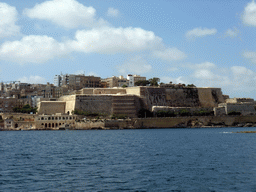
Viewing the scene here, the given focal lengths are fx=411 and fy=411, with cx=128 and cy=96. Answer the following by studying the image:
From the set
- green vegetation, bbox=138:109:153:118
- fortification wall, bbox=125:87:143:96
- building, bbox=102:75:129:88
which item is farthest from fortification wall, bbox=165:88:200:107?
building, bbox=102:75:129:88

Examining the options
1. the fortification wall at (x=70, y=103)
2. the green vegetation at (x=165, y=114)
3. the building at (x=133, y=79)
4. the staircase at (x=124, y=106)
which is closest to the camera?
the staircase at (x=124, y=106)

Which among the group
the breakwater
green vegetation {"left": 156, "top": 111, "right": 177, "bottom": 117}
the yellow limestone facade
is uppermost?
the yellow limestone facade

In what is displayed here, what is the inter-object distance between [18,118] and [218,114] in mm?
36743

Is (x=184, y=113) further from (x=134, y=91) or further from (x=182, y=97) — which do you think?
(x=134, y=91)

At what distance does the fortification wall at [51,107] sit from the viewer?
76.1 m

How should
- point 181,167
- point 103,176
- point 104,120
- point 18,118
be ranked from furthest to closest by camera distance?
point 18,118 → point 104,120 → point 181,167 → point 103,176

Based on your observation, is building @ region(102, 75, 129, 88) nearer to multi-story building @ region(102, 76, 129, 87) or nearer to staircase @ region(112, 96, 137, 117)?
multi-story building @ region(102, 76, 129, 87)

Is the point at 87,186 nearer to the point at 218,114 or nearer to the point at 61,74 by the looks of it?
the point at 218,114

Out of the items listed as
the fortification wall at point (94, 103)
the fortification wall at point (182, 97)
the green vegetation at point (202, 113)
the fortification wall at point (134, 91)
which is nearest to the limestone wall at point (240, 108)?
the green vegetation at point (202, 113)

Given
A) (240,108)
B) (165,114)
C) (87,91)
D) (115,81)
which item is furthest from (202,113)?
(115,81)

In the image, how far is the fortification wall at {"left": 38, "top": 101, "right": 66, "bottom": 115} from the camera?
250 ft

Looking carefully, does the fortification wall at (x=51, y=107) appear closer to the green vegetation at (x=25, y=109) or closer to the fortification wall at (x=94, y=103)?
the green vegetation at (x=25, y=109)

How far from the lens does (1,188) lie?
16312 mm

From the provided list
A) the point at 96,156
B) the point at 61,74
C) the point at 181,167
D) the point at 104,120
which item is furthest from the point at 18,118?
the point at 181,167
